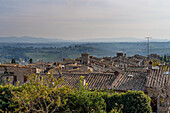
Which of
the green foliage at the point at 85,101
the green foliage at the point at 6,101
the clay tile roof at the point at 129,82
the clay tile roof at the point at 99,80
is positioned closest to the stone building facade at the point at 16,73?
the clay tile roof at the point at 99,80

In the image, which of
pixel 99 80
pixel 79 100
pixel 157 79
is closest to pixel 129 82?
pixel 157 79

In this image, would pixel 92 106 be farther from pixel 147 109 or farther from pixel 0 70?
pixel 0 70

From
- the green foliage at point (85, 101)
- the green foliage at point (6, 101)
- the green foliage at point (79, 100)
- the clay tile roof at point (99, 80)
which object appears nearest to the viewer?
the green foliage at point (79, 100)

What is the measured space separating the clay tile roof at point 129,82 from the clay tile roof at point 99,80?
0.52m

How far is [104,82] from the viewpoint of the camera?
16672mm

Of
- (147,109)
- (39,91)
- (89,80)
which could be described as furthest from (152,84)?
(39,91)

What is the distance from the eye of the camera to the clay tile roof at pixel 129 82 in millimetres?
15482

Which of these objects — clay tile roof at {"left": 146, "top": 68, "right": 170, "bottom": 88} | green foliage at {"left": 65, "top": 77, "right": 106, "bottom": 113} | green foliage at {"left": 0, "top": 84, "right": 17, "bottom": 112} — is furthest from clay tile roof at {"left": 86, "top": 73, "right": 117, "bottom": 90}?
green foliage at {"left": 0, "top": 84, "right": 17, "bottom": 112}

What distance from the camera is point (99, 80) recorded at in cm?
1698

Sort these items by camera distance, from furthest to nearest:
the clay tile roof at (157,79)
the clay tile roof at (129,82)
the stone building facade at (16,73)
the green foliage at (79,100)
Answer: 1. the stone building facade at (16,73)
2. the clay tile roof at (129,82)
3. the clay tile roof at (157,79)
4. the green foliage at (79,100)

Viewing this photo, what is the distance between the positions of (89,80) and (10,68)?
6749 mm

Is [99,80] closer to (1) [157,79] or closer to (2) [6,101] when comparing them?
(1) [157,79]

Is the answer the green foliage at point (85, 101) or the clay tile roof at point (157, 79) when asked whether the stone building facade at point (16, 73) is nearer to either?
the green foliage at point (85, 101)

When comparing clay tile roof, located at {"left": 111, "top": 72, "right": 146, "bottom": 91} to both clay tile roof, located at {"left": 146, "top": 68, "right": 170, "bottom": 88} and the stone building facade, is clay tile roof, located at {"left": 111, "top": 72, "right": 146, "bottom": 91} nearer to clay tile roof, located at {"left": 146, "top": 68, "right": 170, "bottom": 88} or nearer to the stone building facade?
clay tile roof, located at {"left": 146, "top": 68, "right": 170, "bottom": 88}
